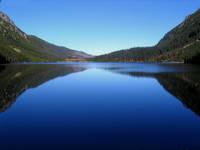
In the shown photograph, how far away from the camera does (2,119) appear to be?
67.3 feet

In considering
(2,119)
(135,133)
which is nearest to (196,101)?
(135,133)

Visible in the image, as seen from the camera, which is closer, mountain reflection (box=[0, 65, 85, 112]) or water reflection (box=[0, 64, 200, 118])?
water reflection (box=[0, 64, 200, 118])

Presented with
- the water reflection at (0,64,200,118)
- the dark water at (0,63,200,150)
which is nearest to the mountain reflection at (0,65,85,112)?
the water reflection at (0,64,200,118)

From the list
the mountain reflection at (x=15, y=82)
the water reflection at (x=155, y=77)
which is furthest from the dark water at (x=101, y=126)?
the mountain reflection at (x=15, y=82)

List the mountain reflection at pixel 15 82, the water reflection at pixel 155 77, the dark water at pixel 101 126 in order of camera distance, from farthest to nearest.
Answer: the mountain reflection at pixel 15 82
the water reflection at pixel 155 77
the dark water at pixel 101 126

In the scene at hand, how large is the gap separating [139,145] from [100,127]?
4.34m

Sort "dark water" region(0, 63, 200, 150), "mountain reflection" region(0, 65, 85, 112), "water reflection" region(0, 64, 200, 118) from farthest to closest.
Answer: "mountain reflection" region(0, 65, 85, 112) < "water reflection" region(0, 64, 200, 118) < "dark water" region(0, 63, 200, 150)

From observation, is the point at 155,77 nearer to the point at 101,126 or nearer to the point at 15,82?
the point at 15,82

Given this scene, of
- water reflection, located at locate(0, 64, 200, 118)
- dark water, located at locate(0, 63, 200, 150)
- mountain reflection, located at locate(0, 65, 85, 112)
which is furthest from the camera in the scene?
mountain reflection, located at locate(0, 65, 85, 112)

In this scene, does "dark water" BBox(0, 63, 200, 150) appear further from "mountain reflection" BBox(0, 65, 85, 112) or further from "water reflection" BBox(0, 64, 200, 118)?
"mountain reflection" BBox(0, 65, 85, 112)

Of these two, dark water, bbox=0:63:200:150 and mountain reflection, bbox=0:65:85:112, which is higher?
Answer: dark water, bbox=0:63:200:150

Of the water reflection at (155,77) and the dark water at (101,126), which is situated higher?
the dark water at (101,126)

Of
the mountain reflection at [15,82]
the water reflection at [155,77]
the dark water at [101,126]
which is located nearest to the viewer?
the dark water at [101,126]

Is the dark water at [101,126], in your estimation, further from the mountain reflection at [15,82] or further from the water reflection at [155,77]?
the mountain reflection at [15,82]
